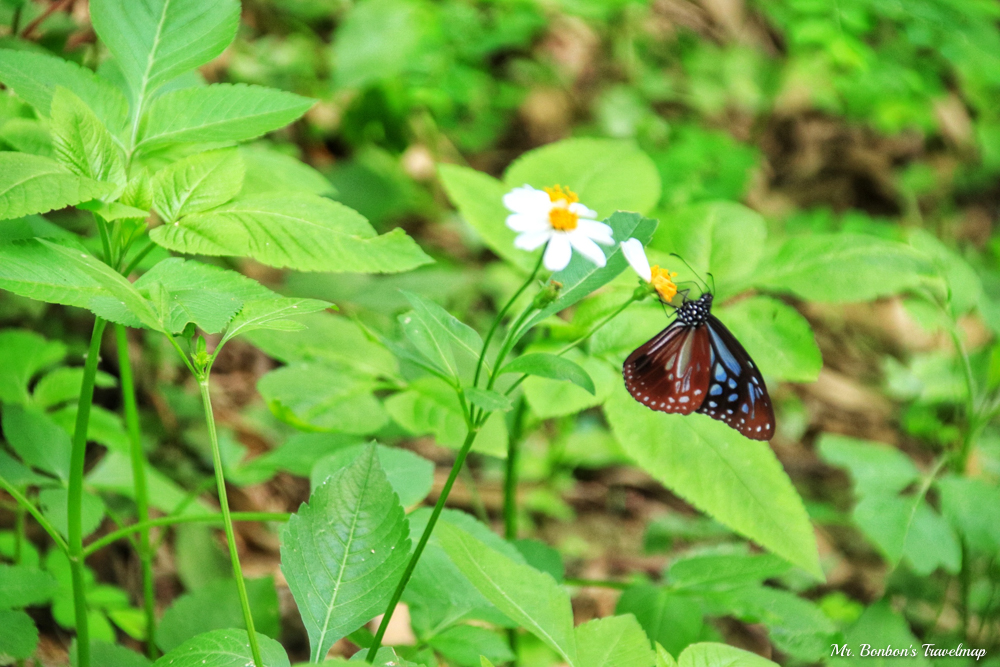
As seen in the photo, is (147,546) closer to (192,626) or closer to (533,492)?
(192,626)

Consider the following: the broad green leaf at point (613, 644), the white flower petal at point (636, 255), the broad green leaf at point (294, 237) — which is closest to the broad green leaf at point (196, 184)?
the broad green leaf at point (294, 237)

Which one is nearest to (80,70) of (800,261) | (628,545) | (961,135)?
(800,261)

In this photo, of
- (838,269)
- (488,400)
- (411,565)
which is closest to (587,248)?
(488,400)

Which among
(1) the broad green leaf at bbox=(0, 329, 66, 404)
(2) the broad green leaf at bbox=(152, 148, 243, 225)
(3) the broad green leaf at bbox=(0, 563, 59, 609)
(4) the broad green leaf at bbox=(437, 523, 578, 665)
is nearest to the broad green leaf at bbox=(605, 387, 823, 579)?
(4) the broad green leaf at bbox=(437, 523, 578, 665)

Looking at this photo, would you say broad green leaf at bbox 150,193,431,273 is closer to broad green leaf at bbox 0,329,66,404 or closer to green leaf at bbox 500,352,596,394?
green leaf at bbox 500,352,596,394

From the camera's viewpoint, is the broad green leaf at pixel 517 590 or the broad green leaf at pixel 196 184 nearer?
the broad green leaf at pixel 517 590

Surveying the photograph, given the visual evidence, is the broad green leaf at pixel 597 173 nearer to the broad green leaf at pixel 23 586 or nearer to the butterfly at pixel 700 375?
the butterfly at pixel 700 375

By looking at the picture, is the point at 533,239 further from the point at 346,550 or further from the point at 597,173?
the point at 597,173
